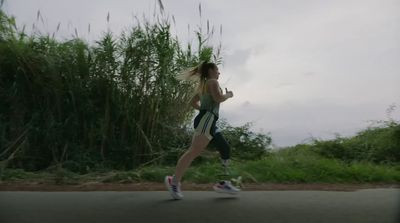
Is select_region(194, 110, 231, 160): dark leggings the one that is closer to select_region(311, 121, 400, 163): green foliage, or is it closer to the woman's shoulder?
the woman's shoulder

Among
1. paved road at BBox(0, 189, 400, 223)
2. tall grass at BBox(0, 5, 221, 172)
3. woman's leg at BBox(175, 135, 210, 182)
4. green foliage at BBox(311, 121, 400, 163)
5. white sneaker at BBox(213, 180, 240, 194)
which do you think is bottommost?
paved road at BBox(0, 189, 400, 223)

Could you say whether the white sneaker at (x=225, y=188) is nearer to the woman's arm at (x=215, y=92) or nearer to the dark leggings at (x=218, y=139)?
the dark leggings at (x=218, y=139)

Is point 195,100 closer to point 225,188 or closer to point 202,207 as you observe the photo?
point 225,188

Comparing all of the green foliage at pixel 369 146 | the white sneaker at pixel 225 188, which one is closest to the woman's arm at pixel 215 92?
the white sneaker at pixel 225 188

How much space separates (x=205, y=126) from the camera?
5699 mm

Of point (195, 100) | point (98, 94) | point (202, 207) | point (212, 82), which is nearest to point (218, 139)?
point (195, 100)

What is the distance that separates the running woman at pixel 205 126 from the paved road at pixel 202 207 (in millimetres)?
187

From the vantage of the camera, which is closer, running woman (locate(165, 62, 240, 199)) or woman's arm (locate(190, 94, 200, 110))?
running woman (locate(165, 62, 240, 199))

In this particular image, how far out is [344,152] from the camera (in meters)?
10.9

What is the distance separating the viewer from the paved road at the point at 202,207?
4.96 m

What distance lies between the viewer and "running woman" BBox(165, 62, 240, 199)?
225 inches

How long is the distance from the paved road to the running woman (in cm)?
19

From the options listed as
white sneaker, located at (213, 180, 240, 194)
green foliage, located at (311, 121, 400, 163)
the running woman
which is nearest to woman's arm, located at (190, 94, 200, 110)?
the running woman

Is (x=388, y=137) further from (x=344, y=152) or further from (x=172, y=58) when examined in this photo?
(x=172, y=58)
